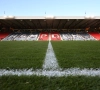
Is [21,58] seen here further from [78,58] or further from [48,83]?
[48,83]

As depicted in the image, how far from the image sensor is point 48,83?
259 centimetres

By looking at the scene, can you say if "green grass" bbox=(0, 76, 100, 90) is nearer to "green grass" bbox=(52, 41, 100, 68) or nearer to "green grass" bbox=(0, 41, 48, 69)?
"green grass" bbox=(0, 41, 48, 69)

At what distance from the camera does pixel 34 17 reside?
3048 centimetres

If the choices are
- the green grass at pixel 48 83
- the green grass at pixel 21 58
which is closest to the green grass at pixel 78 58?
the green grass at pixel 21 58

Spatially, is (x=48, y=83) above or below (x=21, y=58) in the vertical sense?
below

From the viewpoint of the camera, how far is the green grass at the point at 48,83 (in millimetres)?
2412

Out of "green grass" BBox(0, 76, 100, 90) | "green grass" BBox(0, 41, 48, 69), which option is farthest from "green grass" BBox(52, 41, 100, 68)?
"green grass" BBox(0, 76, 100, 90)

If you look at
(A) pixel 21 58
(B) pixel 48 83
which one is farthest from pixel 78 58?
(B) pixel 48 83

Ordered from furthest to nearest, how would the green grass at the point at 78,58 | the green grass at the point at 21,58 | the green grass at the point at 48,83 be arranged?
1. the green grass at the point at 78,58
2. the green grass at the point at 21,58
3. the green grass at the point at 48,83

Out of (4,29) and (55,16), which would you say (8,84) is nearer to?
(55,16)

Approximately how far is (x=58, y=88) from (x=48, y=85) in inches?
7.5

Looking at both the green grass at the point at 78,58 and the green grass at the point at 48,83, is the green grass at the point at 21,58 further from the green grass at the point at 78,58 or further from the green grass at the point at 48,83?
the green grass at the point at 48,83

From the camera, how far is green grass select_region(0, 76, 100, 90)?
7.91ft

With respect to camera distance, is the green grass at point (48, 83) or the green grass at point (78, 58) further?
the green grass at point (78, 58)
